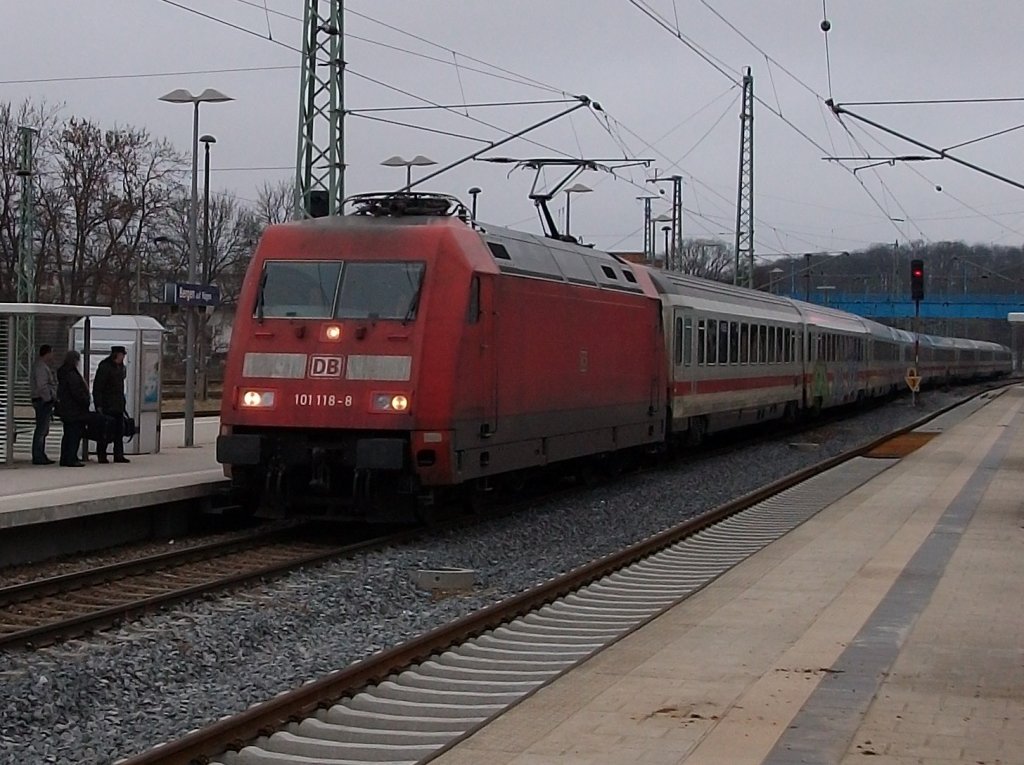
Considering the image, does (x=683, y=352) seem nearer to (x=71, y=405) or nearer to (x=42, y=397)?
(x=71, y=405)

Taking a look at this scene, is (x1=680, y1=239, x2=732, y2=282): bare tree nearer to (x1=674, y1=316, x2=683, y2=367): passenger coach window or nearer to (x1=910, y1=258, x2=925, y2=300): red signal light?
(x1=910, y1=258, x2=925, y2=300): red signal light

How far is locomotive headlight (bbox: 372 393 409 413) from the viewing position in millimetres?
13836

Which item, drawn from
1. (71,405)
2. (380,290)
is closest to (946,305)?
(71,405)

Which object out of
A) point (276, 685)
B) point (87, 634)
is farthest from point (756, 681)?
point (87, 634)

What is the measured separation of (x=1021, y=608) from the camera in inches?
416

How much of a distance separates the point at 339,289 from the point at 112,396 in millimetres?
5578

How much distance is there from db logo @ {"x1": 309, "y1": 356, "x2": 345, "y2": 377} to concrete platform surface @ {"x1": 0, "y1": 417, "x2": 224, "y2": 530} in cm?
221

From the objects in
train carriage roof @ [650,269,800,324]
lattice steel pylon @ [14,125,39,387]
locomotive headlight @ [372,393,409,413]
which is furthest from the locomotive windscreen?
train carriage roof @ [650,269,800,324]

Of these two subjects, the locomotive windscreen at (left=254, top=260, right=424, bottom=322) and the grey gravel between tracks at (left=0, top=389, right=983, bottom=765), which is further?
the locomotive windscreen at (left=254, top=260, right=424, bottom=322)

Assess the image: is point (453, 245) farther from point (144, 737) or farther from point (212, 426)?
point (212, 426)

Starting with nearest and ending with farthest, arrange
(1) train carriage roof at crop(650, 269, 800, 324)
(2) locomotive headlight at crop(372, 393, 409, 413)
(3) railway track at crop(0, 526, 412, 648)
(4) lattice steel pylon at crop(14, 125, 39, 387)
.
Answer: (3) railway track at crop(0, 526, 412, 648) < (2) locomotive headlight at crop(372, 393, 409, 413) < (4) lattice steel pylon at crop(14, 125, 39, 387) < (1) train carriage roof at crop(650, 269, 800, 324)

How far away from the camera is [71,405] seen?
58.2 feet

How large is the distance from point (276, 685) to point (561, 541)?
6.92 metres

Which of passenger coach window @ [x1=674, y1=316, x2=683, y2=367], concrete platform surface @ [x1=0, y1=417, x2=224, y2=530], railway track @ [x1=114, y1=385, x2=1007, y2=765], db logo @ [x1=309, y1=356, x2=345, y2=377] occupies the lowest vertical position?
railway track @ [x1=114, y1=385, x2=1007, y2=765]
